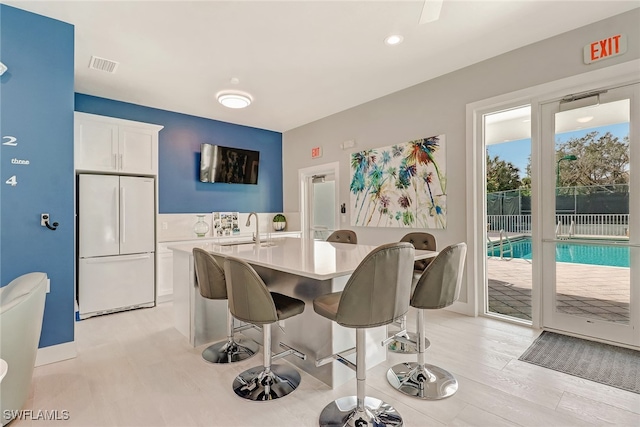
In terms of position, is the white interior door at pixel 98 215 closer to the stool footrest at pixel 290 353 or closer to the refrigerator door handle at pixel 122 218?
the refrigerator door handle at pixel 122 218

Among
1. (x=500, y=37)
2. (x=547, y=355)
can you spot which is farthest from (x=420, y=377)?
(x=500, y=37)

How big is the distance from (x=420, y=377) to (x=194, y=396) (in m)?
A: 1.54

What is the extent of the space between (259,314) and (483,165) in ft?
9.82

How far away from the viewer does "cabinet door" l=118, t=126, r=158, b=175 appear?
397 centimetres

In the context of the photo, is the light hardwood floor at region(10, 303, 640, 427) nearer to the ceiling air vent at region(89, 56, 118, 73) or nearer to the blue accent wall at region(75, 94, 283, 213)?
the blue accent wall at region(75, 94, 283, 213)

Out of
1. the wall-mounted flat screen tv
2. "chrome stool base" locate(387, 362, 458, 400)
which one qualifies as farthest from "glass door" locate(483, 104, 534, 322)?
the wall-mounted flat screen tv

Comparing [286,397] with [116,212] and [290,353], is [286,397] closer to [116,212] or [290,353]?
[290,353]

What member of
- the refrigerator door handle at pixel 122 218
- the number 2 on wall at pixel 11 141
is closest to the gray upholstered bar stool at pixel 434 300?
the number 2 on wall at pixel 11 141

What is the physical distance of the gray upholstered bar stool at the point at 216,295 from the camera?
231 centimetres

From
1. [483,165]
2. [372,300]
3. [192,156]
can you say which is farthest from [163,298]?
[483,165]

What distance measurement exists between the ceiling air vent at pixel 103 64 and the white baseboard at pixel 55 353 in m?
2.78

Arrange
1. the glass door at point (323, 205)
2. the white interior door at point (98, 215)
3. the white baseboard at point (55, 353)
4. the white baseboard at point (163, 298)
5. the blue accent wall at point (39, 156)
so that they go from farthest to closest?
the glass door at point (323, 205) → the white baseboard at point (163, 298) → the white interior door at point (98, 215) → the white baseboard at point (55, 353) → the blue accent wall at point (39, 156)

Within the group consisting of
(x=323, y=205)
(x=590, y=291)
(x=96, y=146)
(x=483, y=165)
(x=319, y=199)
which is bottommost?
(x=590, y=291)

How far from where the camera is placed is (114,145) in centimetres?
390
